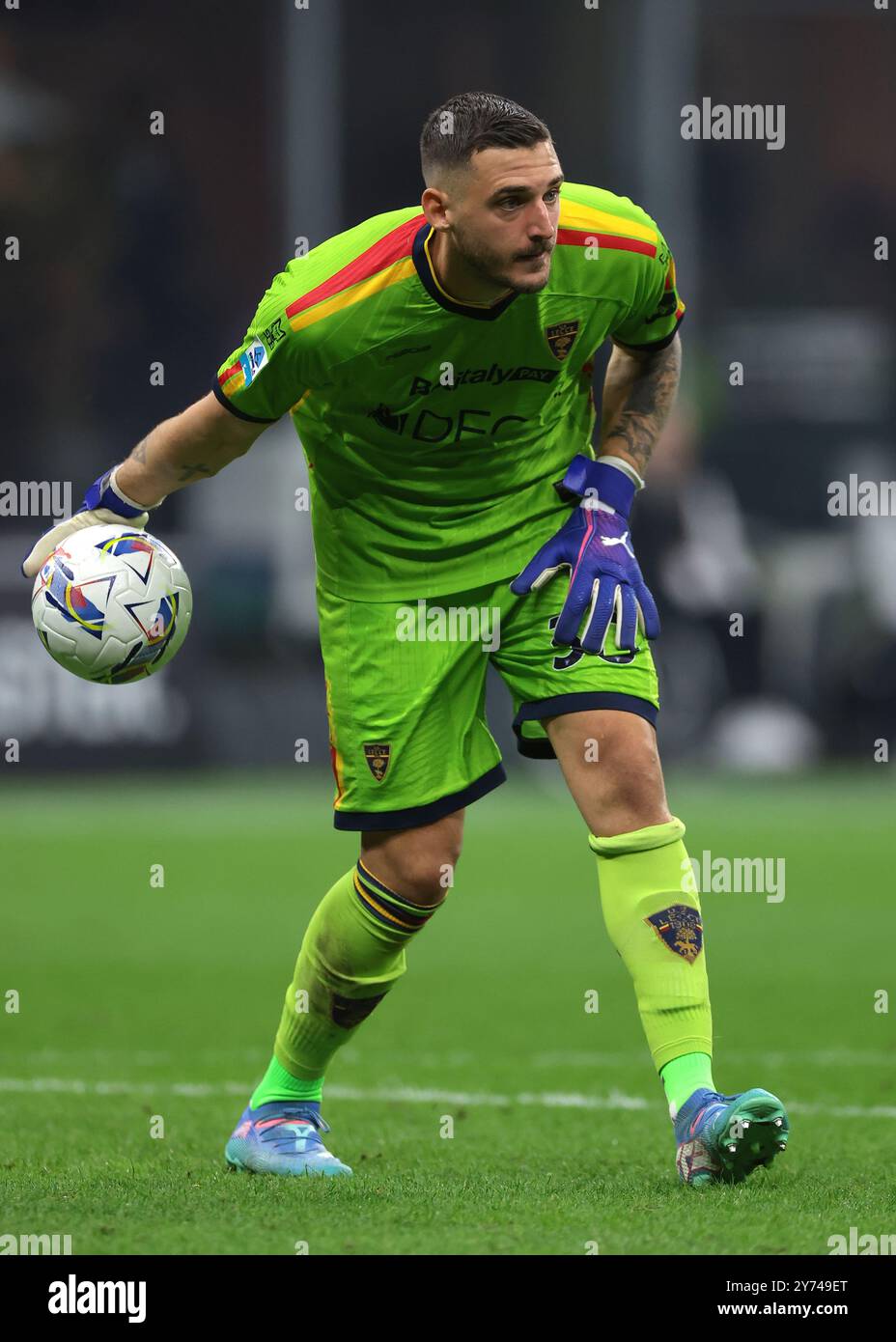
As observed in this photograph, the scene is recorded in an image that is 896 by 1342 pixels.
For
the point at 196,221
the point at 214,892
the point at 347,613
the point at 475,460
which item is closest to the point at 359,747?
the point at 347,613

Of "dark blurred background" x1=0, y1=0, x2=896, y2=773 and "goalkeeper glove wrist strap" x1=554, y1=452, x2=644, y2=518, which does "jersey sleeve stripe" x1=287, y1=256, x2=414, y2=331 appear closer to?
"goalkeeper glove wrist strap" x1=554, y1=452, x2=644, y2=518

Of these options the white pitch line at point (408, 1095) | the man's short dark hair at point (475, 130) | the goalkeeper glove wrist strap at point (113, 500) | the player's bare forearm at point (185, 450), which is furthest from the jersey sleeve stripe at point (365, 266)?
the white pitch line at point (408, 1095)

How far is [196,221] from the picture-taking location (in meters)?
20.0

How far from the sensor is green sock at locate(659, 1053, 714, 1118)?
4555 millimetres

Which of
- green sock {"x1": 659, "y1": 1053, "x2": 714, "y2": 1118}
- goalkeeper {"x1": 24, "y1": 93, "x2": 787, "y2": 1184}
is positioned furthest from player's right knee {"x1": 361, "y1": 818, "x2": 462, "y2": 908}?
green sock {"x1": 659, "y1": 1053, "x2": 714, "y2": 1118}

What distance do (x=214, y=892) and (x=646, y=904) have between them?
601 centimetres

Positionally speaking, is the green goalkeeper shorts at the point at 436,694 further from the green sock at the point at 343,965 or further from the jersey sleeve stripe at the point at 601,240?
the jersey sleeve stripe at the point at 601,240

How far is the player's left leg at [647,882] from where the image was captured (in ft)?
15.2

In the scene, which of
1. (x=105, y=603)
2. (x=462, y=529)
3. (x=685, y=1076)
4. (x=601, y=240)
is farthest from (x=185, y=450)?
(x=685, y=1076)

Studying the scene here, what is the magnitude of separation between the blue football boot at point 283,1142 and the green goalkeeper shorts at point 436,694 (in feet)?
2.22

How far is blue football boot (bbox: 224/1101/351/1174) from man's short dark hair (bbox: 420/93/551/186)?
210 centimetres

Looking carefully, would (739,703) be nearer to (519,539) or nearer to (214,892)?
(214,892)

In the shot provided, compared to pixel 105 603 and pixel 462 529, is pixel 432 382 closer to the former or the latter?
pixel 462 529
